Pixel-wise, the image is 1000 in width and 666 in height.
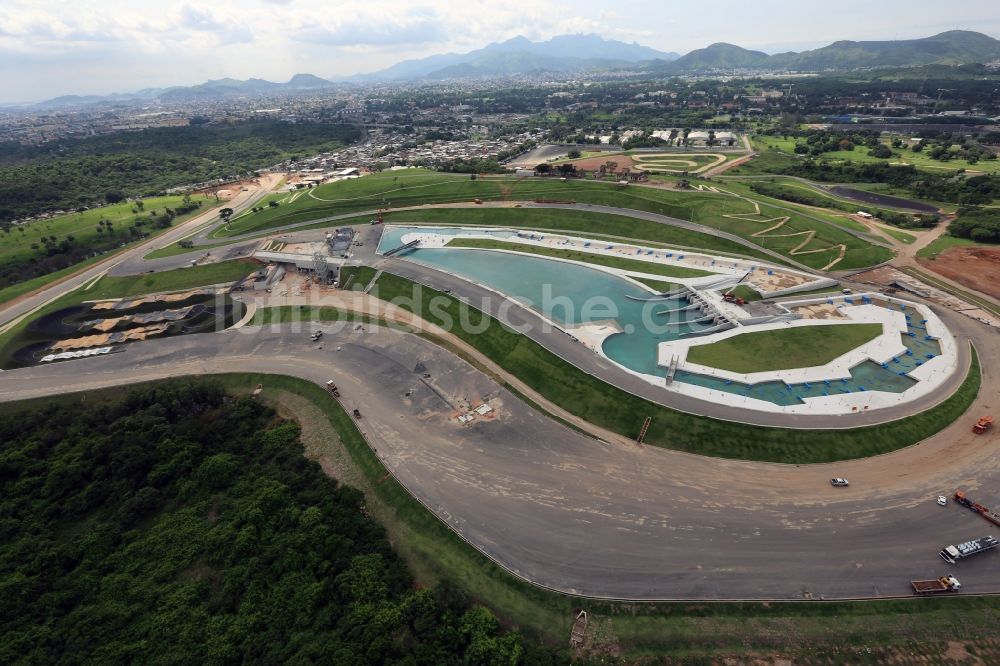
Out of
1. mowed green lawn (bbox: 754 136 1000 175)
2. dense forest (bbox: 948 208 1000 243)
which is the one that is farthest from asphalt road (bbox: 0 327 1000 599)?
mowed green lawn (bbox: 754 136 1000 175)

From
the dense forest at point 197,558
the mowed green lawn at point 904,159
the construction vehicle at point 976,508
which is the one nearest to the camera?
the dense forest at point 197,558

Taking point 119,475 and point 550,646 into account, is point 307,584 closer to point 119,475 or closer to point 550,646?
point 550,646

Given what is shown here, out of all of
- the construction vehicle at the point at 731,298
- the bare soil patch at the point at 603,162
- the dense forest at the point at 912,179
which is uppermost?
the bare soil patch at the point at 603,162

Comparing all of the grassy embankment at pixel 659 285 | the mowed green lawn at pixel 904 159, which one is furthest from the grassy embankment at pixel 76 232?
the mowed green lawn at pixel 904 159

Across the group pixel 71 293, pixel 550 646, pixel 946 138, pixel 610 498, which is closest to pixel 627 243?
pixel 610 498

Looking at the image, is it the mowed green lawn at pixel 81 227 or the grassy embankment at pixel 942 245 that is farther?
the mowed green lawn at pixel 81 227

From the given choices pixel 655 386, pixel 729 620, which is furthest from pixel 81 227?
pixel 729 620

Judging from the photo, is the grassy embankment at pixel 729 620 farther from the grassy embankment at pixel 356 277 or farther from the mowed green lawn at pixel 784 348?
the grassy embankment at pixel 356 277

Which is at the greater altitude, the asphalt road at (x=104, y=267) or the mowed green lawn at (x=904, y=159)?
the mowed green lawn at (x=904, y=159)
